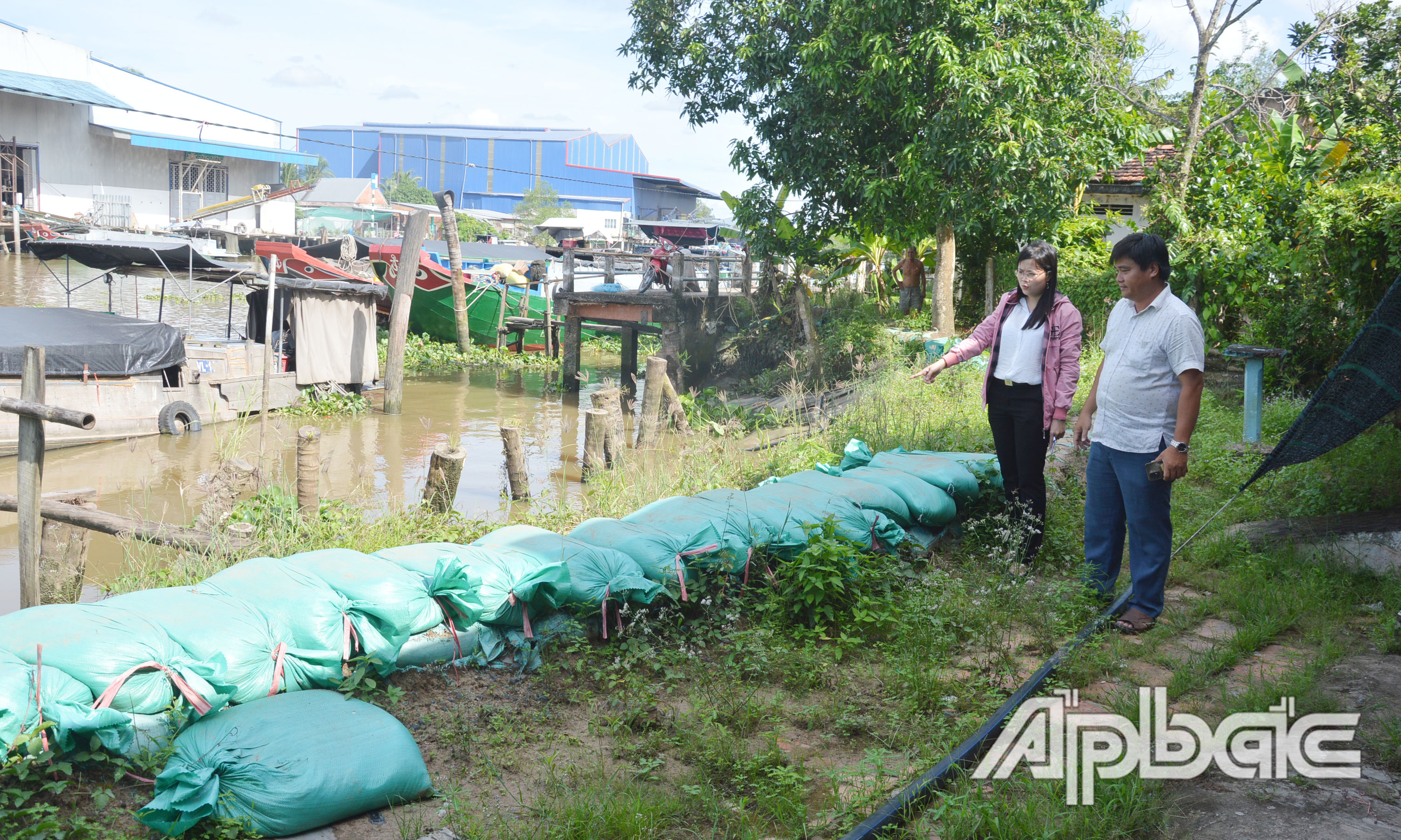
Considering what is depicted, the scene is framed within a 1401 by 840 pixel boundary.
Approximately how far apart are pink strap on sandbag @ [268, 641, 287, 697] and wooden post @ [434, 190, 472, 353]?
61.3 feet

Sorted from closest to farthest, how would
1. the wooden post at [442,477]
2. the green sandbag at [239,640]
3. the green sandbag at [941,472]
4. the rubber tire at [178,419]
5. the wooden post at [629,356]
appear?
the green sandbag at [239,640], the green sandbag at [941,472], the wooden post at [442,477], the rubber tire at [178,419], the wooden post at [629,356]

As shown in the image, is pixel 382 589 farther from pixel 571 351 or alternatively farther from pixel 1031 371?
pixel 571 351

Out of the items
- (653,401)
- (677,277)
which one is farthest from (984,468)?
(677,277)

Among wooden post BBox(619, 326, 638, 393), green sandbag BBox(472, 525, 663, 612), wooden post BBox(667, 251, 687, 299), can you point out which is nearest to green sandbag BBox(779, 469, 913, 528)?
green sandbag BBox(472, 525, 663, 612)

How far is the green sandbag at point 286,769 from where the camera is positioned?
2.63 meters

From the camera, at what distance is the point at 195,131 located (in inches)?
1411

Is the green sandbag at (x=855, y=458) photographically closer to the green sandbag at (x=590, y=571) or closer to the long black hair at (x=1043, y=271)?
the long black hair at (x=1043, y=271)

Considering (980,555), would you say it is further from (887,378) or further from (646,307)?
(646,307)

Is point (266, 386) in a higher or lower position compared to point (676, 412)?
higher

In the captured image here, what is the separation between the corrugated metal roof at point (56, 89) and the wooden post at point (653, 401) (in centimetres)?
2559

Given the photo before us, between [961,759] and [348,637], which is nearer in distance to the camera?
[961,759]

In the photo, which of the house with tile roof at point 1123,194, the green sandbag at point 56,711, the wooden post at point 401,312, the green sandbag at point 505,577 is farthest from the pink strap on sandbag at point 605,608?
the house with tile roof at point 1123,194

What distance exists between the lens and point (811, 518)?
476 centimetres

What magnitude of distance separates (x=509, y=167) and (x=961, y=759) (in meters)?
70.3
